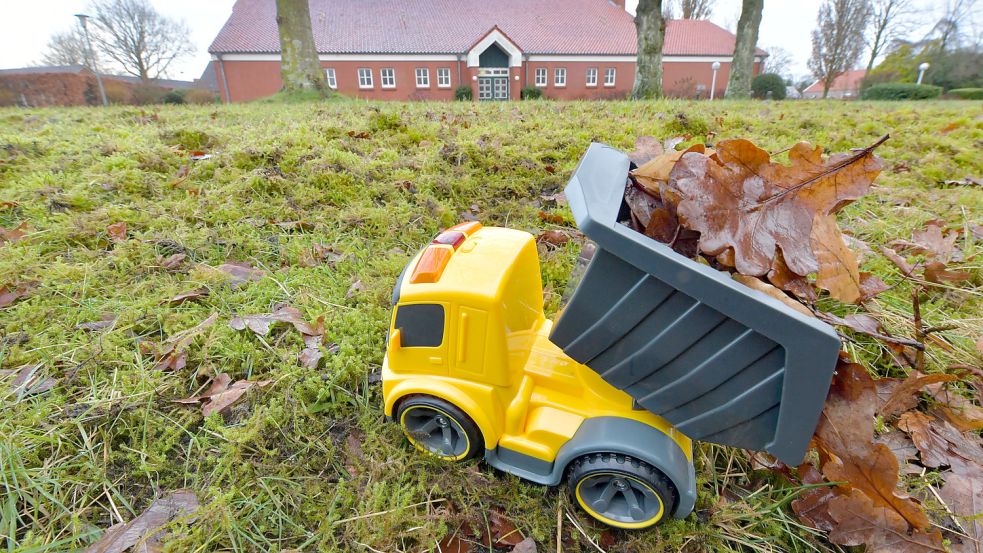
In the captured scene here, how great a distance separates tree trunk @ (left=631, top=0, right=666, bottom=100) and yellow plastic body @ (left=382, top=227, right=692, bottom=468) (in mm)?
10888

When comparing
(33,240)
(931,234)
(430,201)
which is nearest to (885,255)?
(931,234)

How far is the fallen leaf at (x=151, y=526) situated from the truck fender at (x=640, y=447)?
1269 mm

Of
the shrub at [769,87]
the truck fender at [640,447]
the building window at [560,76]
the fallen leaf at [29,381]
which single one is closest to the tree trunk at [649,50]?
the truck fender at [640,447]

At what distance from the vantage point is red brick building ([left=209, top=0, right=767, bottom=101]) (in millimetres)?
26562

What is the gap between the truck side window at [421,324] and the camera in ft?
4.73

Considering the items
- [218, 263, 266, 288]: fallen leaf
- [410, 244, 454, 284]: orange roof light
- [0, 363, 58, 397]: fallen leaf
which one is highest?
[410, 244, 454, 284]: orange roof light

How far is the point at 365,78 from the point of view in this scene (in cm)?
2812

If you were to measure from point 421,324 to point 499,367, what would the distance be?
0.30 metres

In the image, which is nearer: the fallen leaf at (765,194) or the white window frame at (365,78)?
the fallen leaf at (765,194)

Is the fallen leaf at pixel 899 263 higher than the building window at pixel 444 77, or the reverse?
the building window at pixel 444 77

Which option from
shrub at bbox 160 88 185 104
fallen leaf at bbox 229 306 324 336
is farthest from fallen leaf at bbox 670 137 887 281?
shrub at bbox 160 88 185 104

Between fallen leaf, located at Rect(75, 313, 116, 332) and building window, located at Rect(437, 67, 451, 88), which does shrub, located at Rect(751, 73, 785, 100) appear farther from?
fallen leaf, located at Rect(75, 313, 116, 332)

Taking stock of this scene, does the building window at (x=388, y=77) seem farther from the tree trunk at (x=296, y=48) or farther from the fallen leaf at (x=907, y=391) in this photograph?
the fallen leaf at (x=907, y=391)

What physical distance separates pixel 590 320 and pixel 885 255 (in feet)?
7.96
